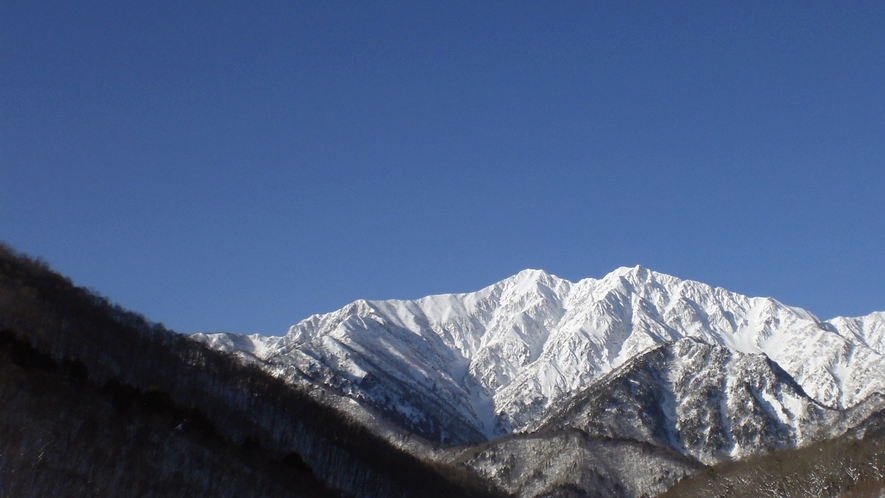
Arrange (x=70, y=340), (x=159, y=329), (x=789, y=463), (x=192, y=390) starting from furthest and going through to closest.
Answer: (x=159, y=329)
(x=192, y=390)
(x=789, y=463)
(x=70, y=340)

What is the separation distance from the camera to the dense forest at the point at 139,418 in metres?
66.8

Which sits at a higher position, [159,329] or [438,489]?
[159,329]

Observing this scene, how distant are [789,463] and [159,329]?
4608 inches

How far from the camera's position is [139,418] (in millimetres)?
83750

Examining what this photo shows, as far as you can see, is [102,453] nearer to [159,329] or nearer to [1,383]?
[1,383]

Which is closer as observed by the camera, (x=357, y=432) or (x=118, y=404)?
(x=118, y=404)

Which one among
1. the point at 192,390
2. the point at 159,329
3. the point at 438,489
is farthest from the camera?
the point at 438,489

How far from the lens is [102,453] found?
71.5 metres

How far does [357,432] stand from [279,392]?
2399cm

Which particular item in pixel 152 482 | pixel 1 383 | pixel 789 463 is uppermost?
pixel 789 463

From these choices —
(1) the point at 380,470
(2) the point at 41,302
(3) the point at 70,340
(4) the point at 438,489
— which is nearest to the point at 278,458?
(3) the point at 70,340

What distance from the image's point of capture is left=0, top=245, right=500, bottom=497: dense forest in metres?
66.8

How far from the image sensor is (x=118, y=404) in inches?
3238

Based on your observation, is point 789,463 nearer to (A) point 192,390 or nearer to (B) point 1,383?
(A) point 192,390
